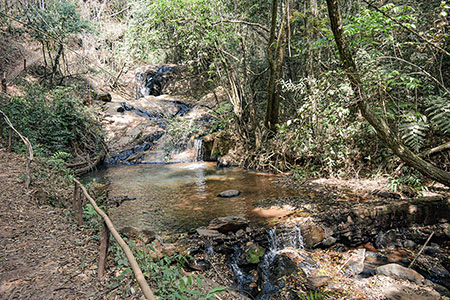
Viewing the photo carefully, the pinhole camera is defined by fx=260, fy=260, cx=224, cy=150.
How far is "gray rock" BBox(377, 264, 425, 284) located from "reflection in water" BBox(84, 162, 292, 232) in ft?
8.43

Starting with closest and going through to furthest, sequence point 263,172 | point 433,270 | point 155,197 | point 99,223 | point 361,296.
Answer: point 361,296
point 433,270
point 99,223
point 155,197
point 263,172

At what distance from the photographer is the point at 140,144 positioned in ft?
50.5

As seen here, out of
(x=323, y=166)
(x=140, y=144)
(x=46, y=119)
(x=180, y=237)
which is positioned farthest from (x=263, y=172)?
(x=46, y=119)

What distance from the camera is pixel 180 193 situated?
843 cm

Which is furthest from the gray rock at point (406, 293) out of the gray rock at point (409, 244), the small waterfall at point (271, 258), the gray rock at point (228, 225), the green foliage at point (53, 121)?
the green foliage at point (53, 121)

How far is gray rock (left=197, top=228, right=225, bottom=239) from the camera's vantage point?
5.06m

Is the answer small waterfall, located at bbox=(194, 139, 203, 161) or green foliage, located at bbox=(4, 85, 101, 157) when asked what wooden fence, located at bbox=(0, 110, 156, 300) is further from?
small waterfall, located at bbox=(194, 139, 203, 161)

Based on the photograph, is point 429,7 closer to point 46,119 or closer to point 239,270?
point 239,270

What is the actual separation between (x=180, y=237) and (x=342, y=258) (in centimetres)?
303

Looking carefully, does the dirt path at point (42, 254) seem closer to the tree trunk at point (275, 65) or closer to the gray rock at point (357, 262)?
the gray rock at point (357, 262)

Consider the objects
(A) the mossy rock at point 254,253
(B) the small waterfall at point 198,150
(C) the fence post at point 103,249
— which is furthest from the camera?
(B) the small waterfall at point 198,150

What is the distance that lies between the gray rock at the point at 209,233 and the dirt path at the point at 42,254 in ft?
6.48

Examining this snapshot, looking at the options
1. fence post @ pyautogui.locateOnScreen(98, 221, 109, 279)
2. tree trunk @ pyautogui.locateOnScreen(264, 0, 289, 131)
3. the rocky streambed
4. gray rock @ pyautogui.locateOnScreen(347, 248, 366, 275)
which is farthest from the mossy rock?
tree trunk @ pyautogui.locateOnScreen(264, 0, 289, 131)

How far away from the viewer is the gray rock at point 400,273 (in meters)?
3.90
